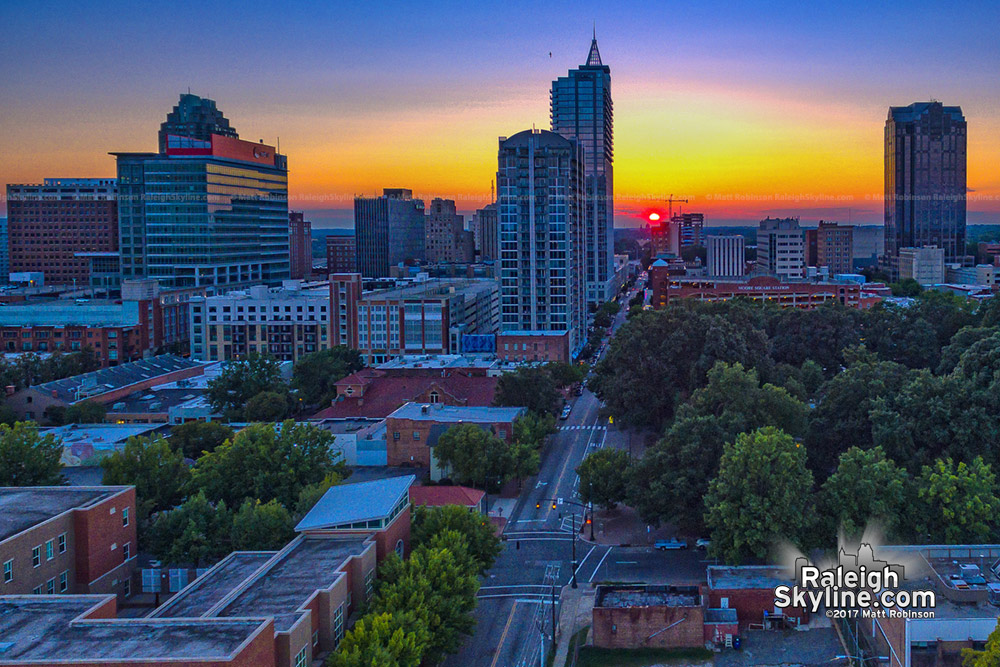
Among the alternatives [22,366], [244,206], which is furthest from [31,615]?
[244,206]

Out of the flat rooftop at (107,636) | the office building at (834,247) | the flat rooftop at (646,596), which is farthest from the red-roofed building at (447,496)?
the office building at (834,247)

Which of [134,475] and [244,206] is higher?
[244,206]

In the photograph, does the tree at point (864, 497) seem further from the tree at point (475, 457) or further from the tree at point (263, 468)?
the tree at point (263, 468)

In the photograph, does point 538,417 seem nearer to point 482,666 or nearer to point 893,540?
point 893,540

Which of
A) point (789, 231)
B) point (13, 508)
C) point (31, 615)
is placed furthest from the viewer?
point (789, 231)

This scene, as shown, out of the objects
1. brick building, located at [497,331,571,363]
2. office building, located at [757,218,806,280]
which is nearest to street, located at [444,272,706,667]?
brick building, located at [497,331,571,363]
